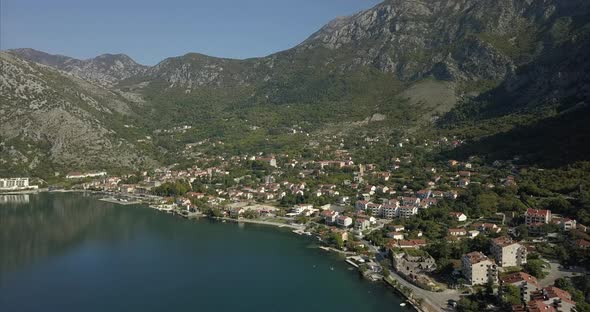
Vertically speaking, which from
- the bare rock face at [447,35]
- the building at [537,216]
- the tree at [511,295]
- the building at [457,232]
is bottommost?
the tree at [511,295]

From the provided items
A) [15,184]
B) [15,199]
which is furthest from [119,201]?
[15,184]

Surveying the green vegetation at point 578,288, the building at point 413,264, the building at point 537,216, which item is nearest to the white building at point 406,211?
the building at point 537,216

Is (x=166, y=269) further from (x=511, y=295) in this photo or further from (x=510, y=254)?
(x=510, y=254)

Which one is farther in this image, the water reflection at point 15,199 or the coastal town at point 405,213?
the water reflection at point 15,199

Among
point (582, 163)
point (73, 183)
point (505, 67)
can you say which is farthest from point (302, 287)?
point (505, 67)

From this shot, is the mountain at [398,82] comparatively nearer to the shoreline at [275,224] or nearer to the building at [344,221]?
the shoreline at [275,224]

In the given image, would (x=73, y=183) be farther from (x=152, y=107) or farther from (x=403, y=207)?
(x=152, y=107)
